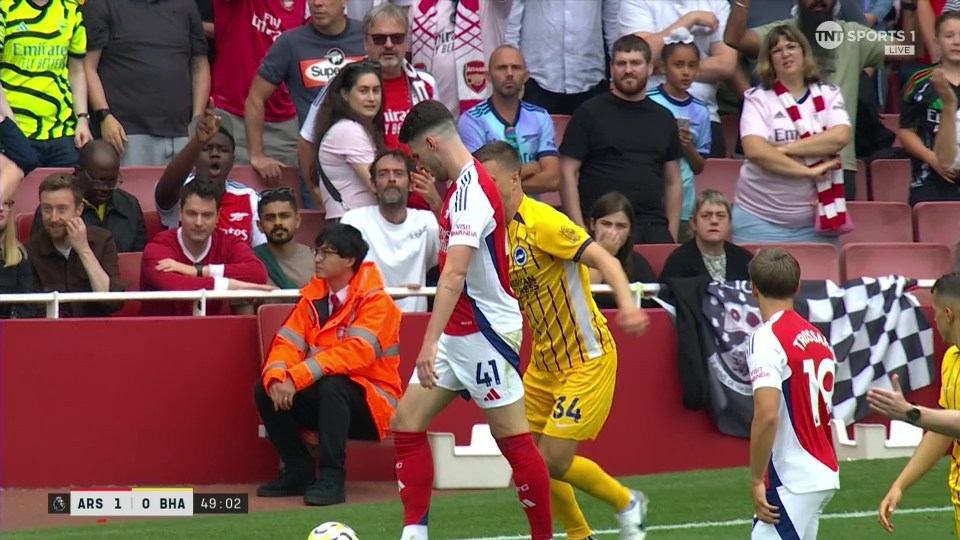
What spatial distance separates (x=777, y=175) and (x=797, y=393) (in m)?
5.84

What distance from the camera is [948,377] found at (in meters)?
6.24

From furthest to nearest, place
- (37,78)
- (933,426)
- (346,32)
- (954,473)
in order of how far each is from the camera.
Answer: (346,32) → (37,78) → (954,473) → (933,426)

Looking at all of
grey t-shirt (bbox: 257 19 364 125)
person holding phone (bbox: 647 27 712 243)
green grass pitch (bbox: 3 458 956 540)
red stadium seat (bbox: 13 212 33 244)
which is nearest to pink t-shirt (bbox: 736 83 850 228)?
person holding phone (bbox: 647 27 712 243)

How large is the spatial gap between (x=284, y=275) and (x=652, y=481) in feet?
9.20

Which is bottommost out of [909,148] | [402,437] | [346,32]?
[402,437]

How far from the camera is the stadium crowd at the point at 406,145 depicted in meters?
9.99

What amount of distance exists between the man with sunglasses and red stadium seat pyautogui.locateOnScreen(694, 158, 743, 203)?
2.38 metres

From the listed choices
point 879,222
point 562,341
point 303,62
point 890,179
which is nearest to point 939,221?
point 879,222

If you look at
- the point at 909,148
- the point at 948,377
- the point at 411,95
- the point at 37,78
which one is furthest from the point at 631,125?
the point at 948,377

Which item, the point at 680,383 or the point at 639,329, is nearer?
the point at 639,329

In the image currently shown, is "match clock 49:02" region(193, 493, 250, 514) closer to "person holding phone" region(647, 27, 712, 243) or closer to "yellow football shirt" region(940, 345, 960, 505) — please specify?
"person holding phone" region(647, 27, 712, 243)

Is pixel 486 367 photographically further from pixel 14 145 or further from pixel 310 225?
pixel 14 145

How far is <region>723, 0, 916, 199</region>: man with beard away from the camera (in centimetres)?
1225

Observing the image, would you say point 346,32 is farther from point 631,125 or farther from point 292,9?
point 631,125
